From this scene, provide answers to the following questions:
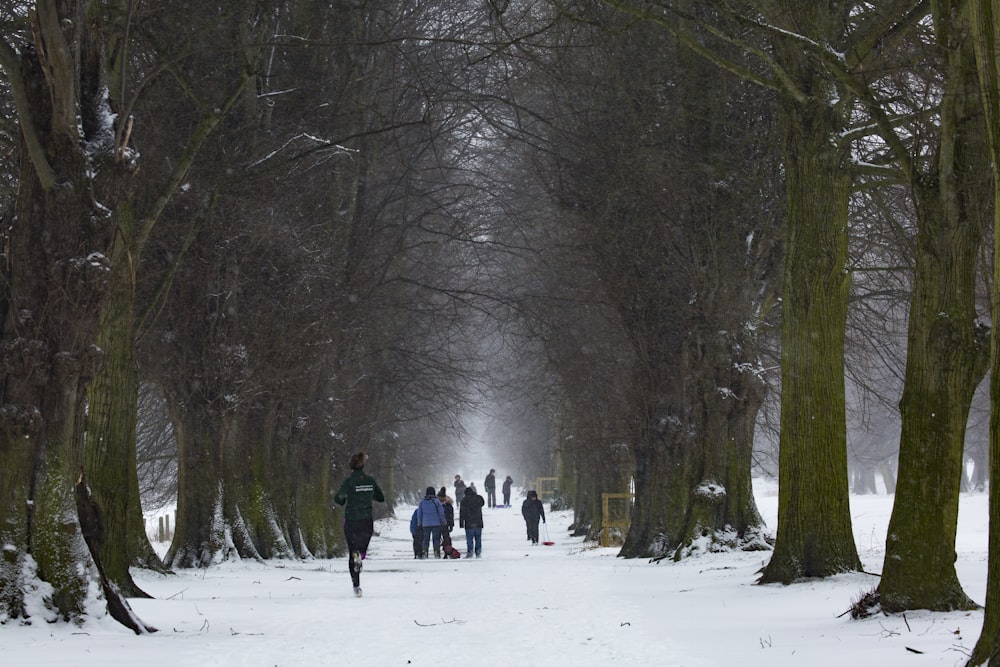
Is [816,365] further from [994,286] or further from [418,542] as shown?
[418,542]

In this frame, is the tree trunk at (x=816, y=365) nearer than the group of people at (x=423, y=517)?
Yes

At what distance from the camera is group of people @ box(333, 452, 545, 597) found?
15.7m

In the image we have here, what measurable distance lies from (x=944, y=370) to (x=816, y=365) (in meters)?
3.57

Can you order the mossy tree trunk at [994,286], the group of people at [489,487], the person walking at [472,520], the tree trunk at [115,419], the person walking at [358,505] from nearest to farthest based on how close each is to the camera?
the mossy tree trunk at [994,286] < the tree trunk at [115,419] < the person walking at [358,505] < the person walking at [472,520] < the group of people at [489,487]

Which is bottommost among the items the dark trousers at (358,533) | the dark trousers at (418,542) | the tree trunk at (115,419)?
the dark trousers at (418,542)

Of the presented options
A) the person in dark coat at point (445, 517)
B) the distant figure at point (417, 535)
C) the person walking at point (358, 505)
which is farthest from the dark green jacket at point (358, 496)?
the distant figure at point (417, 535)

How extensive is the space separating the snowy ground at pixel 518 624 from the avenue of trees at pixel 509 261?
0.69 metres

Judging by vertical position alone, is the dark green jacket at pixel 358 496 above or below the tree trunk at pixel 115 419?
below

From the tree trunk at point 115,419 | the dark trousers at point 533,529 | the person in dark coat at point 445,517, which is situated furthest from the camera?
the dark trousers at point 533,529

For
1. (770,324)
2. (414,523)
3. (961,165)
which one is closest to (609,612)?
(961,165)

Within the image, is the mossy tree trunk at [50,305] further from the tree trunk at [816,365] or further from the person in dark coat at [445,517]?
the person in dark coat at [445,517]

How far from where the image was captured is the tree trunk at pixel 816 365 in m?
12.7

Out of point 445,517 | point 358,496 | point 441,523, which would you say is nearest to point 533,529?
point 445,517

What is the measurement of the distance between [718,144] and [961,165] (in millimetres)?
10157
